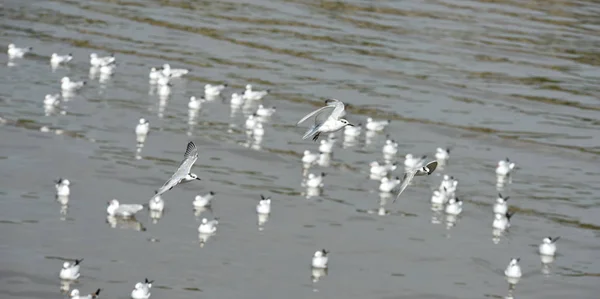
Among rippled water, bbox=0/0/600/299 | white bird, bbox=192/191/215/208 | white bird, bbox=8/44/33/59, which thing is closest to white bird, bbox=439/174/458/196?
rippled water, bbox=0/0/600/299

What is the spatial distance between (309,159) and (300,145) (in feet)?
7.04

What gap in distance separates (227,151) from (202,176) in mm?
2792

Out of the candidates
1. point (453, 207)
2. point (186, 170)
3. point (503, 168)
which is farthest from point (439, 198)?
point (186, 170)

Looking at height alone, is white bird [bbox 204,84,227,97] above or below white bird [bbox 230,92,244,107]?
above

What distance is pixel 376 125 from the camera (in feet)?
123

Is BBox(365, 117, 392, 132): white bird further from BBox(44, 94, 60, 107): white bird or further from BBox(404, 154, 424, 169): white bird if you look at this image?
BBox(44, 94, 60, 107): white bird

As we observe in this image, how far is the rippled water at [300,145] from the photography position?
82.0 ft

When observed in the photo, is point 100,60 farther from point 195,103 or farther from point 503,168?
point 503,168

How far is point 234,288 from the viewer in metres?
23.6

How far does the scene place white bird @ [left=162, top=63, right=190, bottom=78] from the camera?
41188 mm

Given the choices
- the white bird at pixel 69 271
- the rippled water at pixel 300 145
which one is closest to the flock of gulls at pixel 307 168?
the white bird at pixel 69 271

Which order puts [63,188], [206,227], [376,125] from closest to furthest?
[206,227] → [63,188] → [376,125]

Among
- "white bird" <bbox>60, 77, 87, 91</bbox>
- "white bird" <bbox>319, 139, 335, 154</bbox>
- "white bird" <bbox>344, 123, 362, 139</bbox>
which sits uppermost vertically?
"white bird" <bbox>60, 77, 87, 91</bbox>

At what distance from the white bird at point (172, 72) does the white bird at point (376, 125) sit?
7674mm
